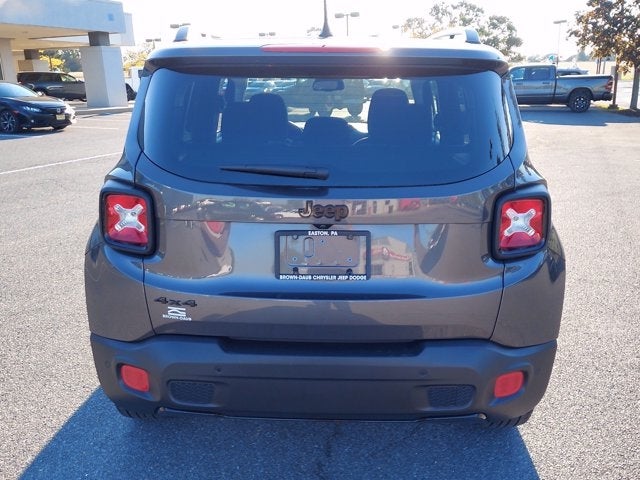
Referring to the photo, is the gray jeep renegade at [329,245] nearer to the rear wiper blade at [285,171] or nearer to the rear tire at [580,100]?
the rear wiper blade at [285,171]

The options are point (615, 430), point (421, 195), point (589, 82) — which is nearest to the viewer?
point (421, 195)

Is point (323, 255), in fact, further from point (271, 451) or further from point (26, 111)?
point (26, 111)

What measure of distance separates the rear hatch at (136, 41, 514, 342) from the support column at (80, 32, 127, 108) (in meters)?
29.9

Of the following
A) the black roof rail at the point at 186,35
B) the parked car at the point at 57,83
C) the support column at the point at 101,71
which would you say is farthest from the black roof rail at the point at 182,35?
the parked car at the point at 57,83

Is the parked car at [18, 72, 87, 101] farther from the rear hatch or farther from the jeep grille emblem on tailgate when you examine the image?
the jeep grille emblem on tailgate

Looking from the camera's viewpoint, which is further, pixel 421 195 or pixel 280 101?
pixel 280 101

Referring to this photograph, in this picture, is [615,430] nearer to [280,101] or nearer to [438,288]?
[438,288]

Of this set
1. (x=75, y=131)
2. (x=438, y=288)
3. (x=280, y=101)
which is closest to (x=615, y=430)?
(x=438, y=288)

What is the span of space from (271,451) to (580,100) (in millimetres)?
27130

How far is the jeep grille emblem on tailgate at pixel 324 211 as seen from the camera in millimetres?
2271

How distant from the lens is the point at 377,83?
97.3 inches

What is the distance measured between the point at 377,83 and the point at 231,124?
591 millimetres

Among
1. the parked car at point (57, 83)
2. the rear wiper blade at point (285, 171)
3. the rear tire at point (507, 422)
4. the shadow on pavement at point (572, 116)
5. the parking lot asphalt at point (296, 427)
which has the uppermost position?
the rear wiper blade at point (285, 171)

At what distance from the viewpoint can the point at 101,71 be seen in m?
29.8
